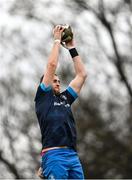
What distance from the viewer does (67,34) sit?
9695 mm

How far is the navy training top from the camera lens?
355 inches

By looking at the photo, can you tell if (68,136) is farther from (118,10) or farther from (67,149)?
(118,10)

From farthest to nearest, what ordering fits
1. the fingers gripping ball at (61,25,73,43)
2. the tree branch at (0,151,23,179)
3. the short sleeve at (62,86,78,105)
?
the tree branch at (0,151,23,179), the fingers gripping ball at (61,25,73,43), the short sleeve at (62,86,78,105)

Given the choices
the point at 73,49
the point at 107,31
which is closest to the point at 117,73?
the point at 107,31

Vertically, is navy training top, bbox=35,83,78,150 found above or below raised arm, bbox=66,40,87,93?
below

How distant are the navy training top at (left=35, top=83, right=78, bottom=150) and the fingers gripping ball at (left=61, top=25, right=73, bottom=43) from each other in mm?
827

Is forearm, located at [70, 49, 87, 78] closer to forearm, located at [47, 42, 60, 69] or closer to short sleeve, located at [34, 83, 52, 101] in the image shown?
Answer: forearm, located at [47, 42, 60, 69]

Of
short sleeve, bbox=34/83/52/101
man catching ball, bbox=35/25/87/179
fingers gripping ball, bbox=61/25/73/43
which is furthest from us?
fingers gripping ball, bbox=61/25/73/43

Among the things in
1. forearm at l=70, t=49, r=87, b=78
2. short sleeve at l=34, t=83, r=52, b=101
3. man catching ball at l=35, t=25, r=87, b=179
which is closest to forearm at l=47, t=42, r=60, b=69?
man catching ball at l=35, t=25, r=87, b=179

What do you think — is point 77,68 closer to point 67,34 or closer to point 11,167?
point 67,34

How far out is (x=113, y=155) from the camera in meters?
32.4

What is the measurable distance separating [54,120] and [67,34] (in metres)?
1.24

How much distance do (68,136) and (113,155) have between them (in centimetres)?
2349

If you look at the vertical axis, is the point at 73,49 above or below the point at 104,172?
above
